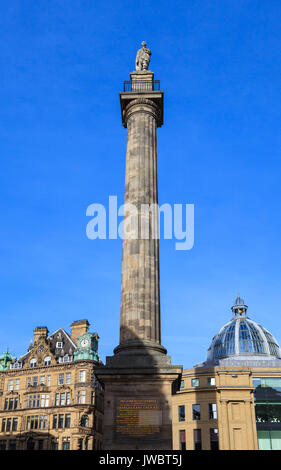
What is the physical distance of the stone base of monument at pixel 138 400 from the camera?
71.7ft

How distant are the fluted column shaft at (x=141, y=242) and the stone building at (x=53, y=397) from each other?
3816 cm

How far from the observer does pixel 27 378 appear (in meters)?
71.8

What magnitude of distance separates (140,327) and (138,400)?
3956mm

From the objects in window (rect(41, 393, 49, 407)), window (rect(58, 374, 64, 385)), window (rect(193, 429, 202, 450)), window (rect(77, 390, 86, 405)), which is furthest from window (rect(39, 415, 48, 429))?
window (rect(193, 429, 202, 450))

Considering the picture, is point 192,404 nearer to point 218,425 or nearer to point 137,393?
point 218,425

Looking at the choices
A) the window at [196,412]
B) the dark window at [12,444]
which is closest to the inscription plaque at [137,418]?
the window at [196,412]

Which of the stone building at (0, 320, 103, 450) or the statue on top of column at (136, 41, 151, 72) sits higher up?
the statue on top of column at (136, 41, 151, 72)

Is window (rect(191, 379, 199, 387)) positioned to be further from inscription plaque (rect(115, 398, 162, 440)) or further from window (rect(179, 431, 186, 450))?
inscription plaque (rect(115, 398, 162, 440))

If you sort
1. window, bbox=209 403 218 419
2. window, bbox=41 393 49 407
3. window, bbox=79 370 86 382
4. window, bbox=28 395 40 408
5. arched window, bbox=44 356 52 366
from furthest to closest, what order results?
arched window, bbox=44 356 52 366, window, bbox=28 395 40 408, window, bbox=41 393 49 407, window, bbox=79 370 86 382, window, bbox=209 403 218 419

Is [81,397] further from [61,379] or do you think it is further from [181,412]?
[181,412]

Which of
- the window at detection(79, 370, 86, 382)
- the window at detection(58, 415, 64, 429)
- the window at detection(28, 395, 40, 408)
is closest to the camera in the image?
the window at detection(58, 415, 64, 429)

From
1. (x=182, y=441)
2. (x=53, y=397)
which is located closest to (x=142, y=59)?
(x=182, y=441)

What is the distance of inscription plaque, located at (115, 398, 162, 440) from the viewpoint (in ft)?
72.1
